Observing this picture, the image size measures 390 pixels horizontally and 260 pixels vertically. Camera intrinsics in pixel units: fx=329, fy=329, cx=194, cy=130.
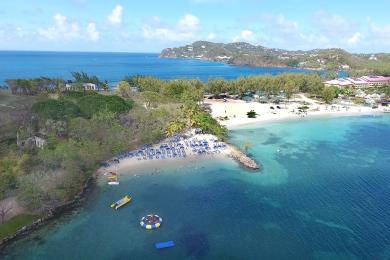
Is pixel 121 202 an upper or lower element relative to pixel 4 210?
lower

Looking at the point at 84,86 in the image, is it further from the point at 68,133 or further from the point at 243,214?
the point at 243,214

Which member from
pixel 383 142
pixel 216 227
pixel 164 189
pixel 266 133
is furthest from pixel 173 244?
pixel 383 142

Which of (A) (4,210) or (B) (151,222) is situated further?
(A) (4,210)

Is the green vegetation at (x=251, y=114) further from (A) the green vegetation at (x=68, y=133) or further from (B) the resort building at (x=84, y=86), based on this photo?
(B) the resort building at (x=84, y=86)

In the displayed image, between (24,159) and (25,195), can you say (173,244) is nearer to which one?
(25,195)

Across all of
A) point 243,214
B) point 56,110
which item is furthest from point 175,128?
point 243,214

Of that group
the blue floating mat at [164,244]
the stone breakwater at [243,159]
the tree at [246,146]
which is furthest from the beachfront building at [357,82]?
the blue floating mat at [164,244]

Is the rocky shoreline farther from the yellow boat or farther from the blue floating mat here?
the blue floating mat
